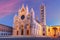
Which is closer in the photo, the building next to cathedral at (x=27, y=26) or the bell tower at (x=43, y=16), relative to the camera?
the building next to cathedral at (x=27, y=26)

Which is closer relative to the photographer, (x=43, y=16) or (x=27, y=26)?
(x=27, y=26)

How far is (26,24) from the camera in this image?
13125mm

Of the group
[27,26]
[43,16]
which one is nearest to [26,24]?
[27,26]

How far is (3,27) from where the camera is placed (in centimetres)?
1209

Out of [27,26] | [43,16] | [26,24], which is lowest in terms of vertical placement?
[27,26]

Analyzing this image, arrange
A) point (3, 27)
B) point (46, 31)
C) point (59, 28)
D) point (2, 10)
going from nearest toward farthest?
point (2, 10) → point (3, 27) → point (46, 31) → point (59, 28)

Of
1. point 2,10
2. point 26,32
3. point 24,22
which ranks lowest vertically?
point 26,32

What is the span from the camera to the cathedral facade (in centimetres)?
1265

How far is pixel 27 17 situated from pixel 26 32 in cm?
127

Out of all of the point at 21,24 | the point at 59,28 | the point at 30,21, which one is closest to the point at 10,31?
the point at 21,24

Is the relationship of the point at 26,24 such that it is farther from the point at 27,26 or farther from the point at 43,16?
the point at 43,16

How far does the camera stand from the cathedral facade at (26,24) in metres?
12.6

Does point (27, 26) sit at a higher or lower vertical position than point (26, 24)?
lower

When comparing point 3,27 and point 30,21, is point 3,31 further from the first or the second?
point 30,21
